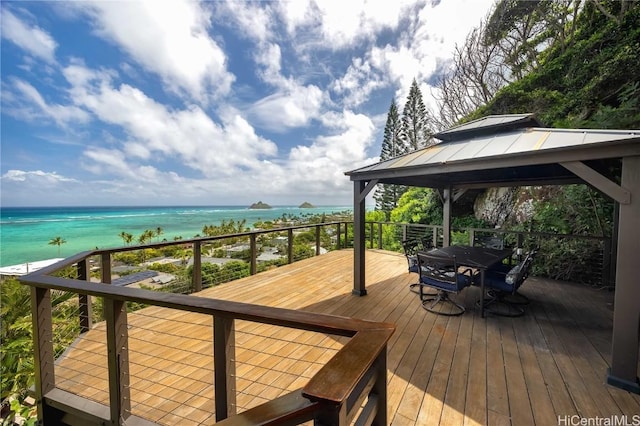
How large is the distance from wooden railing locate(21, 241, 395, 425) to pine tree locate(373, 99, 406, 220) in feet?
61.7

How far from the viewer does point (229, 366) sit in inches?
52.9

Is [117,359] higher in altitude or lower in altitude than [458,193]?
lower

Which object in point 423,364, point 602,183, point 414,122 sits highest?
point 414,122

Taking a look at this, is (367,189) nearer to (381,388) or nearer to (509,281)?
(509,281)

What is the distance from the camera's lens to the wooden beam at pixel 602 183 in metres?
2.18

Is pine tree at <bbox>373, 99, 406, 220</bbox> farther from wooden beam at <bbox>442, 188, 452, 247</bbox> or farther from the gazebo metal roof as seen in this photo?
the gazebo metal roof

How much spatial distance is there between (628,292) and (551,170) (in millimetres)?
3063

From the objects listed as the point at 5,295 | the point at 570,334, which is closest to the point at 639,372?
the point at 570,334

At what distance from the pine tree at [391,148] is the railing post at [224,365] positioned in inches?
741

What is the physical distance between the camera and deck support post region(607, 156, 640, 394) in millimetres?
2117

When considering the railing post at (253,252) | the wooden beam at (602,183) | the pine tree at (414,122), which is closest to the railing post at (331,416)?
the wooden beam at (602,183)

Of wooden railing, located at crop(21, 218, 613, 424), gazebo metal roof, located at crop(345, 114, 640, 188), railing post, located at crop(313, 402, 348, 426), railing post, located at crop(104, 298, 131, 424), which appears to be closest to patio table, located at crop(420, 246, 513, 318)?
gazebo metal roof, located at crop(345, 114, 640, 188)

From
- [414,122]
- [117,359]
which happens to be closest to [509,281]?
[117,359]

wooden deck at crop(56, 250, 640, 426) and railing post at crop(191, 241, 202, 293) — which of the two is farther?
railing post at crop(191, 241, 202, 293)
